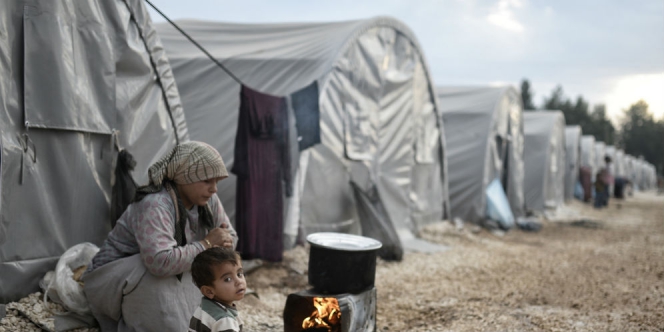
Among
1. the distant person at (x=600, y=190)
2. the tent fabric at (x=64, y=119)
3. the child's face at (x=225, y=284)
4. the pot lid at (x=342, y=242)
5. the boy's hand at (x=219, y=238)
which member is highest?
the tent fabric at (x=64, y=119)

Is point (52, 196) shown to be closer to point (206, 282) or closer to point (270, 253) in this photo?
point (206, 282)

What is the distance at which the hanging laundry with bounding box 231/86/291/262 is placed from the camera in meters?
5.82

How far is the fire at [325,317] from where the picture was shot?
356 centimetres

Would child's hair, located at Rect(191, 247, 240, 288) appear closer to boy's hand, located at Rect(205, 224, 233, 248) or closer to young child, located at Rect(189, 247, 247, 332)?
young child, located at Rect(189, 247, 247, 332)

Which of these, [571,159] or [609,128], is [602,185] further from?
[609,128]

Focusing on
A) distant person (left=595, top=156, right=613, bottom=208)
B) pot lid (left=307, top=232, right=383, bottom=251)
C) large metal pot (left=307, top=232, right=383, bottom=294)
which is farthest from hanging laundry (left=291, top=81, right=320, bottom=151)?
distant person (left=595, top=156, right=613, bottom=208)

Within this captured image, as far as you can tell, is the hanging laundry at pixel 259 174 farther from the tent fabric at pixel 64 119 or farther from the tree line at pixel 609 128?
the tree line at pixel 609 128

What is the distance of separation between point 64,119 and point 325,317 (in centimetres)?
218

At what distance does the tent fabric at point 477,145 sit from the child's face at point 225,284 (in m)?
9.97

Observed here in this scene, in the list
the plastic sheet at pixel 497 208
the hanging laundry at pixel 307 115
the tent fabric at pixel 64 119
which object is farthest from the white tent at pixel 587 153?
the tent fabric at pixel 64 119

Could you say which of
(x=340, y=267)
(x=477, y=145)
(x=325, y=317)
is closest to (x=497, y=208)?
(x=477, y=145)

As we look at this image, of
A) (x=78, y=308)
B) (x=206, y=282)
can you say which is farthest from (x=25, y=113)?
(x=206, y=282)

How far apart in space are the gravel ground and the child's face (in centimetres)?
146

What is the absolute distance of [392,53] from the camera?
30.9 ft
